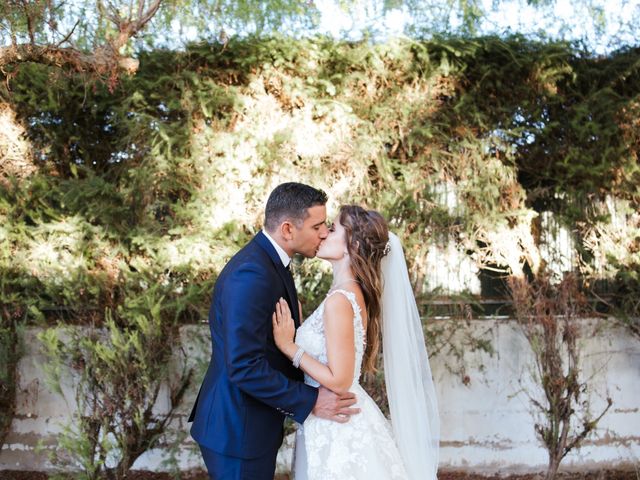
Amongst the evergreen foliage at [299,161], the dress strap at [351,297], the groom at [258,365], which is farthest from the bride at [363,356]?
the evergreen foliage at [299,161]

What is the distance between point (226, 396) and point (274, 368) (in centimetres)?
26

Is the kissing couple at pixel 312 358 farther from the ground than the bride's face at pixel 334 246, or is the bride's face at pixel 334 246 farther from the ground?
the bride's face at pixel 334 246

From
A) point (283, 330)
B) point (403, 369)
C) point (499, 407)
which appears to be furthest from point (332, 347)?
point (499, 407)

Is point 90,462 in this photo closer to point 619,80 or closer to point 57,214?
point 57,214

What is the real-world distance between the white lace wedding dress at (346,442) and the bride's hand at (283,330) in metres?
0.20

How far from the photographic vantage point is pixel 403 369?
11.8 feet

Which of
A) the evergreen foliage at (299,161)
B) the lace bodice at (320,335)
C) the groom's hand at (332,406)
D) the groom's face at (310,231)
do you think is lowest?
the groom's hand at (332,406)

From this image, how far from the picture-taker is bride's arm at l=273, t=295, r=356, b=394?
3098 mm

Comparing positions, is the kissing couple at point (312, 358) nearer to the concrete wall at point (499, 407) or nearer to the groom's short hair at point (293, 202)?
the groom's short hair at point (293, 202)

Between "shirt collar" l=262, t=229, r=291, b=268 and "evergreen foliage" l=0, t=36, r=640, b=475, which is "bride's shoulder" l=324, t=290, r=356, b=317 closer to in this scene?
"shirt collar" l=262, t=229, r=291, b=268

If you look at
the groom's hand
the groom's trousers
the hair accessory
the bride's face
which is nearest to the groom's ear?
the bride's face

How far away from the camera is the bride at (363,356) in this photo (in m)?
3.15

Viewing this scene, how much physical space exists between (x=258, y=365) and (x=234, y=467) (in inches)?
21.1

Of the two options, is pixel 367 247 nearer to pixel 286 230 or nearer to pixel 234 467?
pixel 286 230
